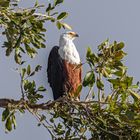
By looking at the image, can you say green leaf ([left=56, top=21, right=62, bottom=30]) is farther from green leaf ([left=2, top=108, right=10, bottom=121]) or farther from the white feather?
the white feather

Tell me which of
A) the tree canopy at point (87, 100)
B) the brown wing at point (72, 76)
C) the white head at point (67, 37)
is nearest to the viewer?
the tree canopy at point (87, 100)

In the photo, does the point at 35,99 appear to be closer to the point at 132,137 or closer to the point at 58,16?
the point at 58,16

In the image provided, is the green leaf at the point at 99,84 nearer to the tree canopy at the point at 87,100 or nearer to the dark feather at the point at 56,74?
the tree canopy at the point at 87,100

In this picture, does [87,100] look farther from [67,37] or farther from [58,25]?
[67,37]

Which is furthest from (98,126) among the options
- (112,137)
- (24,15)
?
(24,15)

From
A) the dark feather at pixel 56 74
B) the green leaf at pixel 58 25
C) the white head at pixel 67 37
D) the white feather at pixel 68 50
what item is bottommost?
the dark feather at pixel 56 74

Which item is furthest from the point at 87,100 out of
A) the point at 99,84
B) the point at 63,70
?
the point at 63,70

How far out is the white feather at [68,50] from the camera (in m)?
7.32

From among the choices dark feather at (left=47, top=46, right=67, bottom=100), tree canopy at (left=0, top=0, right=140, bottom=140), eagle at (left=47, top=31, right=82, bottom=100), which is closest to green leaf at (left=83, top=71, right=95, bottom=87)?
tree canopy at (left=0, top=0, right=140, bottom=140)

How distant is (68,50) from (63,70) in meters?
0.44

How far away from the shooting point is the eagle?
719 cm

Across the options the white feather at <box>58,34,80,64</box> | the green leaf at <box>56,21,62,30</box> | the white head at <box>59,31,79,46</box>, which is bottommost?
the white feather at <box>58,34,80,64</box>

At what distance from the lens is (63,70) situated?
23.9 ft

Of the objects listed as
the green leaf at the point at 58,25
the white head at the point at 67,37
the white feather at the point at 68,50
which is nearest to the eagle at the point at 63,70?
the white feather at the point at 68,50
